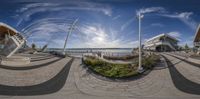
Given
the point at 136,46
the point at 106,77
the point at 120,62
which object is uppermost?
the point at 136,46

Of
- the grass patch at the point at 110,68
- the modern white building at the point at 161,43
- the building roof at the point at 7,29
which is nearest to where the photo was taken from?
the modern white building at the point at 161,43

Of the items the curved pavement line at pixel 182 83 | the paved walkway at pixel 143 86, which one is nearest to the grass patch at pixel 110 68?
the paved walkway at pixel 143 86

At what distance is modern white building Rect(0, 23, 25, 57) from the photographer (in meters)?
7.95

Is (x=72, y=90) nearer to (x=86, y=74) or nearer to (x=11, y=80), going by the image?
(x=86, y=74)

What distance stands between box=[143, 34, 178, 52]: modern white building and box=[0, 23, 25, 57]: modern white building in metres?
4.36

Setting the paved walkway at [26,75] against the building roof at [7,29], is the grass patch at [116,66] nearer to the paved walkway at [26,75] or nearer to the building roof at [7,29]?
the paved walkway at [26,75]

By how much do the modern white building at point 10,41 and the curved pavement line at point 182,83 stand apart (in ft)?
16.9

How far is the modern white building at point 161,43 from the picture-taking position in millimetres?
7344

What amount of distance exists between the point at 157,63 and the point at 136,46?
3.36 ft

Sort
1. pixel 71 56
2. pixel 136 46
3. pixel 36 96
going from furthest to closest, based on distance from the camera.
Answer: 1. pixel 71 56
2. pixel 136 46
3. pixel 36 96

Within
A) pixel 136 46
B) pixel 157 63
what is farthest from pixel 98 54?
pixel 157 63

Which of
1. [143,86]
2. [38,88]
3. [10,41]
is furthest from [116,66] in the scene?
[10,41]

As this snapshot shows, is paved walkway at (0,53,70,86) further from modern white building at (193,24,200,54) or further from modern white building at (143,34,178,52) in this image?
modern white building at (193,24,200,54)

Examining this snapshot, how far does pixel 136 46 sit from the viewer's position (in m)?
7.61
